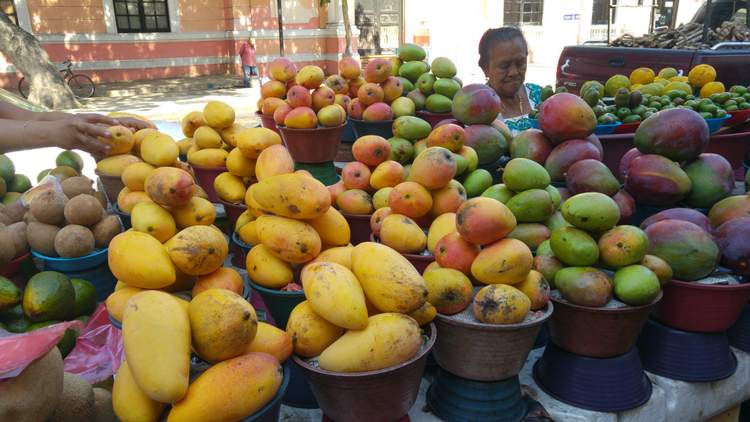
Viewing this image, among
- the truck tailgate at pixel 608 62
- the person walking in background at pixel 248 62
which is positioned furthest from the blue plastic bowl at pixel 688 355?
the person walking in background at pixel 248 62

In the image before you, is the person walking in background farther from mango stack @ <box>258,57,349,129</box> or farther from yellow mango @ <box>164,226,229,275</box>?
yellow mango @ <box>164,226,229,275</box>

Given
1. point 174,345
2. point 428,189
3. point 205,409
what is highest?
point 428,189

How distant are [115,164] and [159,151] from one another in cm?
39

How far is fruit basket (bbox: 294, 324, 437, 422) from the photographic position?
1290 millimetres

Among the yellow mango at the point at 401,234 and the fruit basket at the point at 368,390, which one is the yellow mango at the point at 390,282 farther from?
the yellow mango at the point at 401,234

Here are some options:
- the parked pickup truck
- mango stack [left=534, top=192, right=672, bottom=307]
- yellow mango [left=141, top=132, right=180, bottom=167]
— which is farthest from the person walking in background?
mango stack [left=534, top=192, right=672, bottom=307]

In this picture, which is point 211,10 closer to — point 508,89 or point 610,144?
point 508,89

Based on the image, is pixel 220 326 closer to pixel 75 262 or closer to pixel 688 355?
pixel 75 262

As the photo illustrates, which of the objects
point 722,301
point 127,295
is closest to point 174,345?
point 127,295

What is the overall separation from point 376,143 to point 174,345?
4.38 ft

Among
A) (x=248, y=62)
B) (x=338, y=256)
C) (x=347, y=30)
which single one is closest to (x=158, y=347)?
(x=338, y=256)

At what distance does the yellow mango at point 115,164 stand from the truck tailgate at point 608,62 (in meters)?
4.61

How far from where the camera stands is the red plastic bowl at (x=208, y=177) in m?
2.64

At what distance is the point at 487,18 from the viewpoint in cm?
1852
